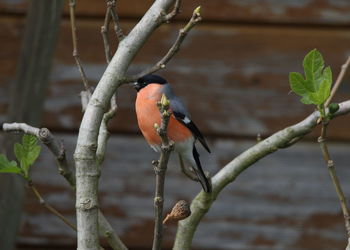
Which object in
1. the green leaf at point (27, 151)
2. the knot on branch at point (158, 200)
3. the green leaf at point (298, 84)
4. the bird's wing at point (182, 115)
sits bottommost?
the knot on branch at point (158, 200)

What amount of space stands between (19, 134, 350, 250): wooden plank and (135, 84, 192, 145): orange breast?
32.9 inches

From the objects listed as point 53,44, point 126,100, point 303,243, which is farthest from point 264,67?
point 53,44

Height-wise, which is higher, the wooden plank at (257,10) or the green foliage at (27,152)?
the wooden plank at (257,10)

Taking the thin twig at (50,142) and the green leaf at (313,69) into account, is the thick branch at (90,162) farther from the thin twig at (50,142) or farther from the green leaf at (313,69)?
the green leaf at (313,69)

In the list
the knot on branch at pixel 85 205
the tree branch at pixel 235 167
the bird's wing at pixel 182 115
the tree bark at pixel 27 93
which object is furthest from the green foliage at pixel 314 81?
the tree bark at pixel 27 93

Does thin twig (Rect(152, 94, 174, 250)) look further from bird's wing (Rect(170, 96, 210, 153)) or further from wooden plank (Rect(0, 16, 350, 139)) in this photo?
wooden plank (Rect(0, 16, 350, 139))

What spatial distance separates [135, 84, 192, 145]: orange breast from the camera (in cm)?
118

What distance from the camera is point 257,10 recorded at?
2102 mm

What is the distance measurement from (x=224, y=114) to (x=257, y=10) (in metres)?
0.34

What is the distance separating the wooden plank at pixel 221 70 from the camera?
2.11 metres

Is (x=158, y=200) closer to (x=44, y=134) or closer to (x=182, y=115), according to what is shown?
(x=44, y=134)

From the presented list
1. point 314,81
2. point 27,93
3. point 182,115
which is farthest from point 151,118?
point 27,93

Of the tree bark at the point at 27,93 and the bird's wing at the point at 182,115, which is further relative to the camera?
the tree bark at the point at 27,93

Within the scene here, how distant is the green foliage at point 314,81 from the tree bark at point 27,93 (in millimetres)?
877
